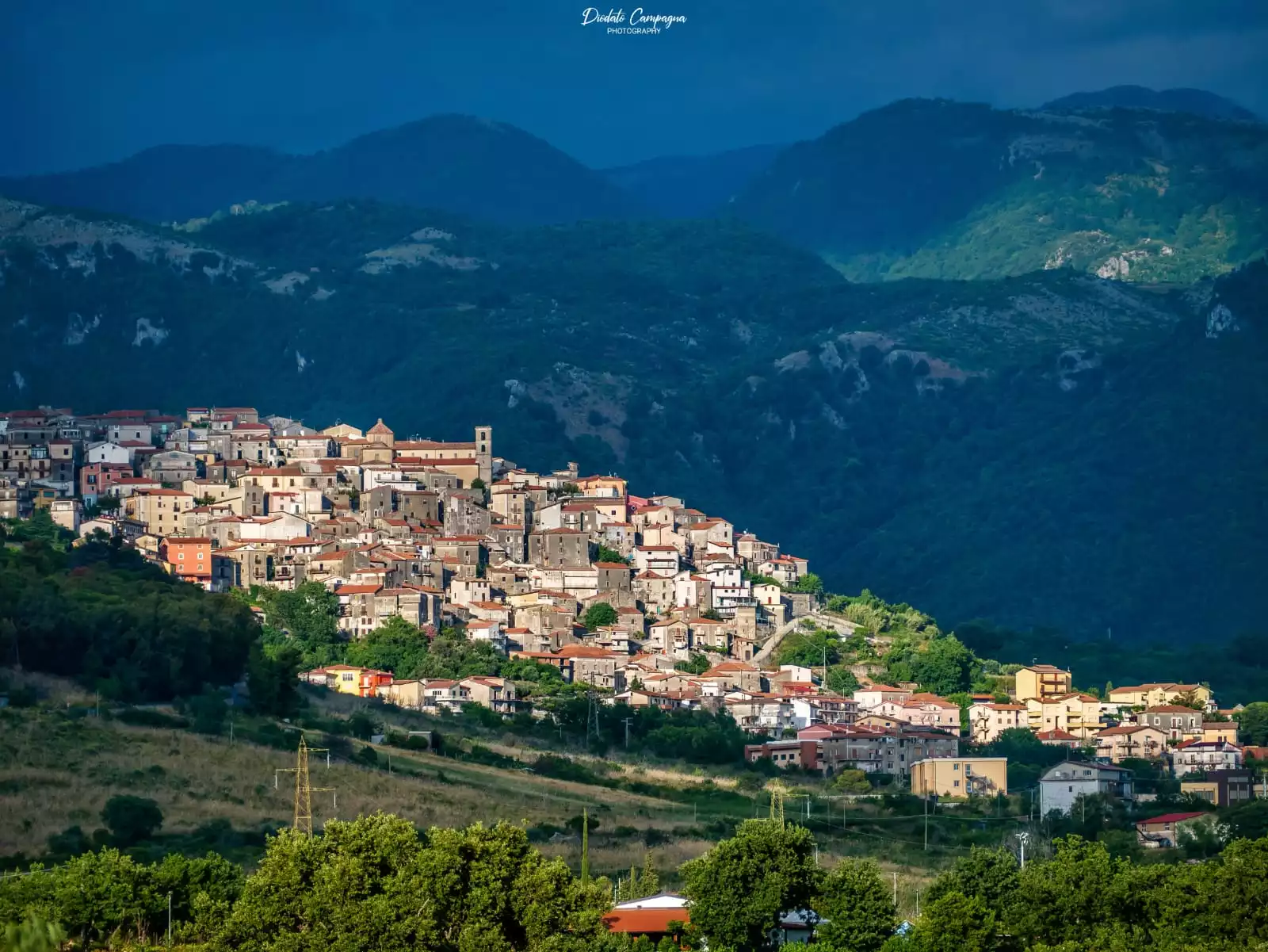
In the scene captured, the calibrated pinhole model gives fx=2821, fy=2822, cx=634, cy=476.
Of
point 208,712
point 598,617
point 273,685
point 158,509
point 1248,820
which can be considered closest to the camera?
point 1248,820

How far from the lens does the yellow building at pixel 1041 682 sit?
100375 millimetres

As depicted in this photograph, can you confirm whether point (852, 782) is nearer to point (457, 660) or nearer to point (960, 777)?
point (960, 777)

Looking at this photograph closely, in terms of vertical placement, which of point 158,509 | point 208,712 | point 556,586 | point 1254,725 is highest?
point 158,509

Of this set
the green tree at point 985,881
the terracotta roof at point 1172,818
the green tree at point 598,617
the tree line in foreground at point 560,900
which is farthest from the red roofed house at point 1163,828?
the green tree at point 598,617

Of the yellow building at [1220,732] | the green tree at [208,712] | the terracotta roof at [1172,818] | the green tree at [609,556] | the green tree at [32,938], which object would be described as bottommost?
the terracotta roof at [1172,818]

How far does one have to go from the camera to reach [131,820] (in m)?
57.9

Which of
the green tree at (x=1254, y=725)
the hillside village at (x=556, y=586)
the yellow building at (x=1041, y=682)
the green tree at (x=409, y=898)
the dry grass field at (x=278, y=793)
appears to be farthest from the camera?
the yellow building at (x=1041, y=682)

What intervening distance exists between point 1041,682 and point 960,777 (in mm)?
19845

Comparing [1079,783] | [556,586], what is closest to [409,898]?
[1079,783]

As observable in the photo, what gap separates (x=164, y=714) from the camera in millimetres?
72000

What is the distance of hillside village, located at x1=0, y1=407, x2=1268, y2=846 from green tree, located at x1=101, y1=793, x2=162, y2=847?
83.0ft

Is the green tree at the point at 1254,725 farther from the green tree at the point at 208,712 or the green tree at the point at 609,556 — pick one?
the green tree at the point at 208,712

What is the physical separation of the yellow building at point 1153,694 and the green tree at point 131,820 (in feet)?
158

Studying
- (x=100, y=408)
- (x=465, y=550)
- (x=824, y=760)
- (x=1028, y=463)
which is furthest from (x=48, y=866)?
(x=1028, y=463)
